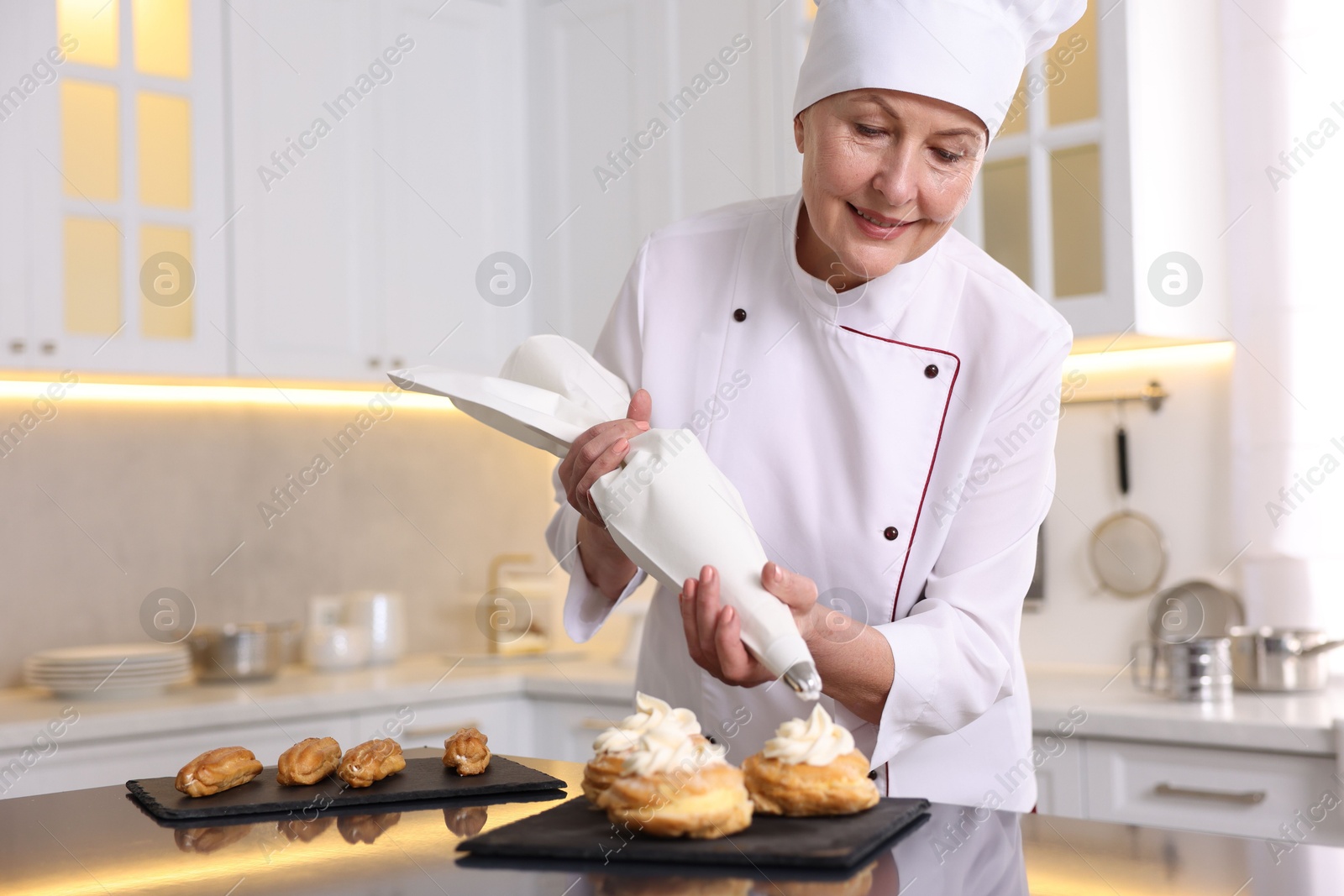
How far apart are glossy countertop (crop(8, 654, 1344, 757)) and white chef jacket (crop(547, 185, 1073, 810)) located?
73 centimetres

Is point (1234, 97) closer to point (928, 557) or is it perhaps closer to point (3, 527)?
point (928, 557)

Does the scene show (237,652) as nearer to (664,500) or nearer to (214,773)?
(214,773)

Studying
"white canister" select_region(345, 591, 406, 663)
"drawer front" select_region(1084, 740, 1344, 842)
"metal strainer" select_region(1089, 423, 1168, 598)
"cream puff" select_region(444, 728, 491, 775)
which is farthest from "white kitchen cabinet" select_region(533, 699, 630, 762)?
"cream puff" select_region(444, 728, 491, 775)

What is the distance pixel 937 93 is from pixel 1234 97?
1676 millimetres

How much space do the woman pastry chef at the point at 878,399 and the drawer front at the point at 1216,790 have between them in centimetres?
73

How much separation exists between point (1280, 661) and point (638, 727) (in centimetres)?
166

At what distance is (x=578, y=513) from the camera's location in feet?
4.59

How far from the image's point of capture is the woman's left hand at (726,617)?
1.01 metres

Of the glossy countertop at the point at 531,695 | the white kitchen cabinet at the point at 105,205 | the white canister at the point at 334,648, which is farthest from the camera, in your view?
the white canister at the point at 334,648

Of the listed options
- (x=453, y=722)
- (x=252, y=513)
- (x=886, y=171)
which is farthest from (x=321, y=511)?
(x=886, y=171)

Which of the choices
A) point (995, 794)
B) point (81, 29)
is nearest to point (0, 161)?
point (81, 29)

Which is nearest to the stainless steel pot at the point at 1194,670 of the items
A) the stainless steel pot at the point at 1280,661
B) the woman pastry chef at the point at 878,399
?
the stainless steel pot at the point at 1280,661

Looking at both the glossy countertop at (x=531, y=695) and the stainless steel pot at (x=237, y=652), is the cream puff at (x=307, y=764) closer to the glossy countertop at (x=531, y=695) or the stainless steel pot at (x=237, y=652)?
the glossy countertop at (x=531, y=695)

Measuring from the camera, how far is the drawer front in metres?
1.88
